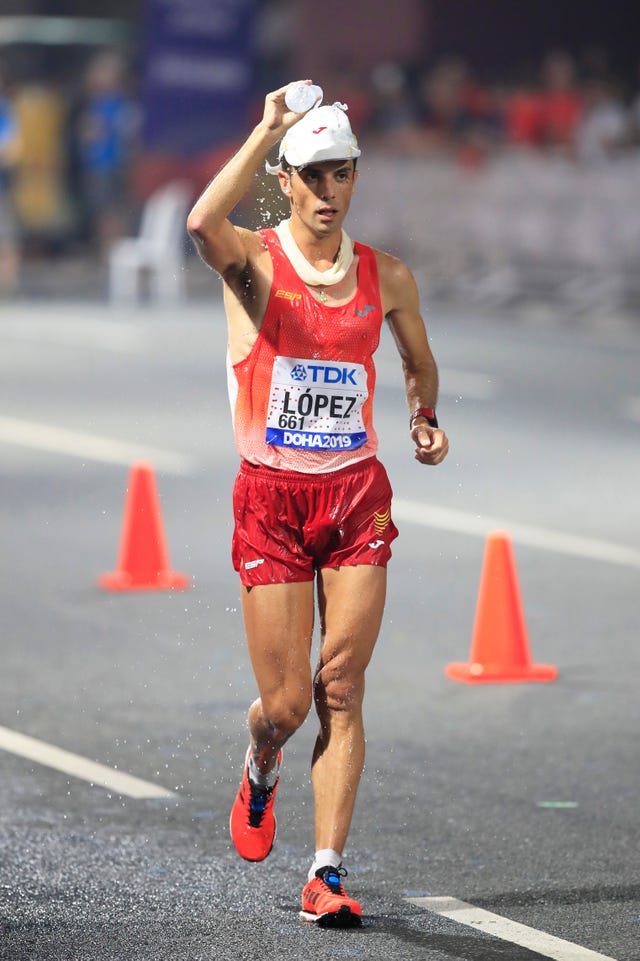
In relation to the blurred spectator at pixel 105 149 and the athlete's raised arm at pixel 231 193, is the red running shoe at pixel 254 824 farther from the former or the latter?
the blurred spectator at pixel 105 149

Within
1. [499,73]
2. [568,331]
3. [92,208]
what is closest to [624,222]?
[568,331]

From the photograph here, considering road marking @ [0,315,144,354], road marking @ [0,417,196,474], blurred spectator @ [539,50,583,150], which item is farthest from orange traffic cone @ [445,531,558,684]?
blurred spectator @ [539,50,583,150]

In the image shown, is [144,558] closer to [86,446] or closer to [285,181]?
[86,446]

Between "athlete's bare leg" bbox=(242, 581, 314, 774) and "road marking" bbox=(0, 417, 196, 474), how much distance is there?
27.1ft

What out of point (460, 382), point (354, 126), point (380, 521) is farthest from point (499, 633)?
point (354, 126)

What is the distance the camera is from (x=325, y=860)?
6.24m

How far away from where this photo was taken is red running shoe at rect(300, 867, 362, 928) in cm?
610

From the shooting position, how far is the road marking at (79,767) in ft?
24.9

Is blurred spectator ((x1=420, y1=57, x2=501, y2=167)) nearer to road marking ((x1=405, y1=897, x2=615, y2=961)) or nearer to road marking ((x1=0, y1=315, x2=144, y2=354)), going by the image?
road marking ((x1=0, y1=315, x2=144, y2=354))

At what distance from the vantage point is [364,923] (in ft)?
20.3

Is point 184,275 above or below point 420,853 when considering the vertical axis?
below

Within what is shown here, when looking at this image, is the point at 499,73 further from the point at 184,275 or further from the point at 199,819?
the point at 199,819

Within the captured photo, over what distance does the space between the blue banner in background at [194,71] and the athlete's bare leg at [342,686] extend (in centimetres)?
2429

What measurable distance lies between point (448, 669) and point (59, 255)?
22.8 metres
